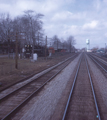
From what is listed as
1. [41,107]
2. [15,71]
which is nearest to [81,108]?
[41,107]

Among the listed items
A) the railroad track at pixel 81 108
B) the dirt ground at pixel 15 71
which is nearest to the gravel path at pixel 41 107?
the railroad track at pixel 81 108

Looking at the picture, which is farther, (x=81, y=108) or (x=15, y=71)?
(x=15, y=71)

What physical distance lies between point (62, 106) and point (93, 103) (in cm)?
173

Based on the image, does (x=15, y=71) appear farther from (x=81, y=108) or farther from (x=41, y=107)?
(x=81, y=108)

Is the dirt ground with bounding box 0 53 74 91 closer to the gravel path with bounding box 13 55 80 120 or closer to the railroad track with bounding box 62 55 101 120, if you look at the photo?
the gravel path with bounding box 13 55 80 120

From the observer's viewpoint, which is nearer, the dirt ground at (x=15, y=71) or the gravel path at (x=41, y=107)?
the gravel path at (x=41, y=107)

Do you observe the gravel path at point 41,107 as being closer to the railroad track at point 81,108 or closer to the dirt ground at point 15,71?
the railroad track at point 81,108

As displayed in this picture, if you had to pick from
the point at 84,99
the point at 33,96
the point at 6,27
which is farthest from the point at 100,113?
the point at 6,27

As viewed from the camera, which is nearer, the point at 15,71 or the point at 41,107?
the point at 41,107

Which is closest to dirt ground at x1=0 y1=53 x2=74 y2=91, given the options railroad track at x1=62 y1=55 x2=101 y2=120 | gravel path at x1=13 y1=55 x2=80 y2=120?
gravel path at x1=13 y1=55 x2=80 y2=120

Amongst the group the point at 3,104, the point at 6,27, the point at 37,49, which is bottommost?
the point at 3,104

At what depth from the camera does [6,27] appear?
5288 centimetres

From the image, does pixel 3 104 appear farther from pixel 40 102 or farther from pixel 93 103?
pixel 93 103

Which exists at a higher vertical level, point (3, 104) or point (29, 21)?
point (29, 21)
